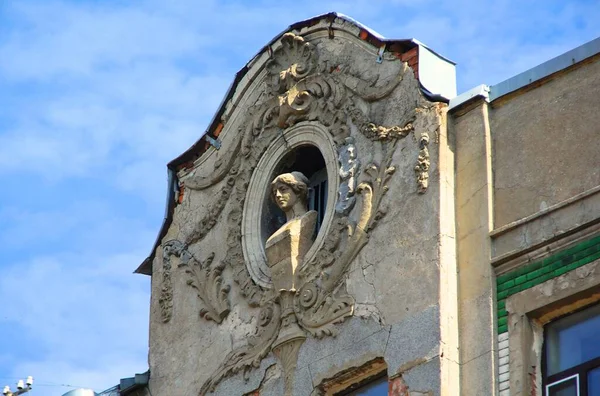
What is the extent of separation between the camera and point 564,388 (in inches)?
622

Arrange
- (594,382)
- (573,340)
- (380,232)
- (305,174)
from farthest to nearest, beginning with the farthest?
(305,174)
(380,232)
(573,340)
(594,382)

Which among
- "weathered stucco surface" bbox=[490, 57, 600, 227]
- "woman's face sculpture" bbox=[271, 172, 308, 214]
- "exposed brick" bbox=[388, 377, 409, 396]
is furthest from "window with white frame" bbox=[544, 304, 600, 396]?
"woman's face sculpture" bbox=[271, 172, 308, 214]

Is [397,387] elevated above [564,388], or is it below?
above

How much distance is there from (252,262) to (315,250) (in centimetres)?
109

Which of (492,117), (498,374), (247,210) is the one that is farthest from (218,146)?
(498,374)

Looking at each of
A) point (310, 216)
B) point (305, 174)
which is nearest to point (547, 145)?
point (310, 216)

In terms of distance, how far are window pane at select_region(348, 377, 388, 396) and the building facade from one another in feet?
0.07

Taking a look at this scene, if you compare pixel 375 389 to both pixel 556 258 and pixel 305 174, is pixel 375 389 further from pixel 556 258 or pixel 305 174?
pixel 305 174

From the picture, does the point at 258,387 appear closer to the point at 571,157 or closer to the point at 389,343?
the point at 389,343

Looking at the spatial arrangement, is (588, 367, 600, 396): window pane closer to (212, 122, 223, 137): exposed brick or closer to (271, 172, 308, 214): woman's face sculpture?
(271, 172, 308, 214): woman's face sculpture

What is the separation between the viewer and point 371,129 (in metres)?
18.2

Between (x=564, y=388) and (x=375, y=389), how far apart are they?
2.23 metres

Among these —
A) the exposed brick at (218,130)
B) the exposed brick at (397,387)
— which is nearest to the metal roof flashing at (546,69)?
the exposed brick at (397,387)

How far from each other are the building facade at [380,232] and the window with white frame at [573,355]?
0.02 m
